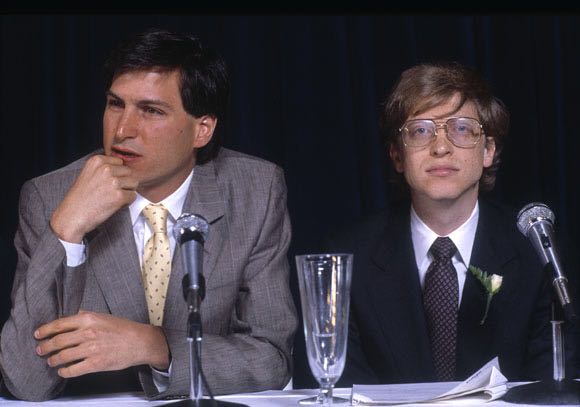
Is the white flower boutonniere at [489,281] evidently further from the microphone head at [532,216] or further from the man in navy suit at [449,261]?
the microphone head at [532,216]

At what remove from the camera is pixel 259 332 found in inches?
98.3

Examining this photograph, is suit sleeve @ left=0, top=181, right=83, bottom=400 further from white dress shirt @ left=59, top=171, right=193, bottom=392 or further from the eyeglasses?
the eyeglasses

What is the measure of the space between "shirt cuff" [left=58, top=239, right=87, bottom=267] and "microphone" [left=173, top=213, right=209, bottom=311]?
0.60m

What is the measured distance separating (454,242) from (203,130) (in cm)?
79

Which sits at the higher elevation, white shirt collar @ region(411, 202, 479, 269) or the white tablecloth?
white shirt collar @ region(411, 202, 479, 269)

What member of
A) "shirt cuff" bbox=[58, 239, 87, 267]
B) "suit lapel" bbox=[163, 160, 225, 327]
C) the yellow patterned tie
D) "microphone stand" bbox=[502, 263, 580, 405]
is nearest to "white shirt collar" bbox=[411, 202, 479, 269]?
"suit lapel" bbox=[163, 160, 225, 327]

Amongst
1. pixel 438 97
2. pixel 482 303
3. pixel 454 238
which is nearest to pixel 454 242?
pixel 454 238

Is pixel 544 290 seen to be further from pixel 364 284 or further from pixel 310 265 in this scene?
pixel 310 265

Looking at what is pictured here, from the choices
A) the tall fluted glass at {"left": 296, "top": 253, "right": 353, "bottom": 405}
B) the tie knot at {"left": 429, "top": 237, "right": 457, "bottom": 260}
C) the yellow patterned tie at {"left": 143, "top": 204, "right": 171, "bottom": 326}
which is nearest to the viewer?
the tall fluted glass at {"left": 296, "top": 253, "right": 353, "bottom": 405}

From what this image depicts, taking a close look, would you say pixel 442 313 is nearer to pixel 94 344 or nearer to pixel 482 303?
pixel 482 303

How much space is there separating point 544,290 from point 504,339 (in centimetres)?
18

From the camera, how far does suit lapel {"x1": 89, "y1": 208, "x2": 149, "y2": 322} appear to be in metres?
2.56

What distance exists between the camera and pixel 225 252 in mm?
2635

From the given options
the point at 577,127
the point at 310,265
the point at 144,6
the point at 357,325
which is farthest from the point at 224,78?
the point at 577,127
